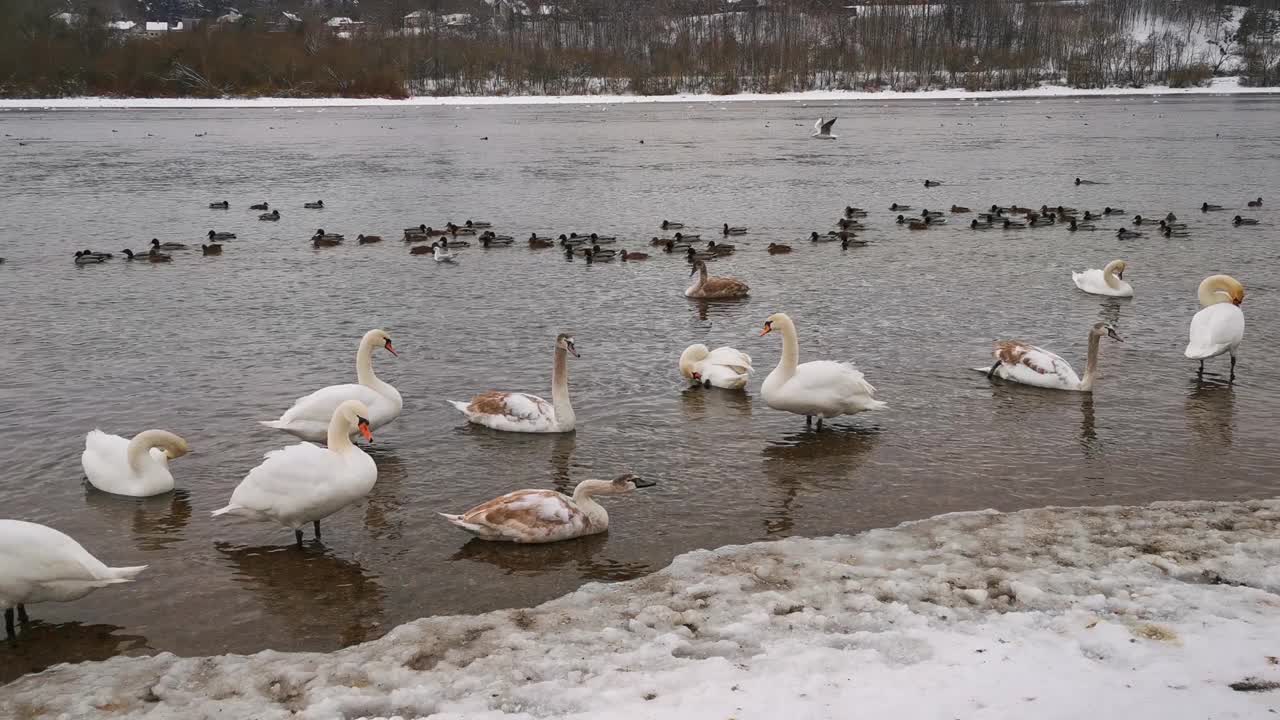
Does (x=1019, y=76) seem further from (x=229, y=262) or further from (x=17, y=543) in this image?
(x=17, y=543)

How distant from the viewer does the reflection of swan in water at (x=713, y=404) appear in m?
11.2

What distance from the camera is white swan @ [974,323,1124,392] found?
38.2ft

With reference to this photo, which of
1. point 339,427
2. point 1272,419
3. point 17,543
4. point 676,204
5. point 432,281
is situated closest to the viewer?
point 17,543

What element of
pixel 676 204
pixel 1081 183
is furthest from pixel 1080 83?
pixel 676 204

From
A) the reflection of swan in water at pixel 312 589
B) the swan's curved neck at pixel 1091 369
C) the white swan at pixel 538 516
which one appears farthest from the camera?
the swan's curved neck at pixel 1091 369

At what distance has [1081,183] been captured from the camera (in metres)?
33.8

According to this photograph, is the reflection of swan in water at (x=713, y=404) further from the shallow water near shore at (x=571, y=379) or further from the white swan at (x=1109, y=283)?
the white swan at (x=1109, y=283)

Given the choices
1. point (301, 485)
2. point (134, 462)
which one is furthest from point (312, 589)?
point (134, 462)

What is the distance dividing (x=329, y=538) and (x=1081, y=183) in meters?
31.1

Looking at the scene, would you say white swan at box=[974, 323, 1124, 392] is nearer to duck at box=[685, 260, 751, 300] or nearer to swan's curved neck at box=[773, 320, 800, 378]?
swan's curved neck at box=[773, 320, 800, 378]

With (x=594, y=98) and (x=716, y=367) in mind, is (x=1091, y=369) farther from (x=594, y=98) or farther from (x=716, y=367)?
(x=594, y=98)

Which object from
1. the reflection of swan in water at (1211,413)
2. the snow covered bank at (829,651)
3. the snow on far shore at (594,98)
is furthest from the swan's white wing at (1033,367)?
the snow on far shore at (594,98)

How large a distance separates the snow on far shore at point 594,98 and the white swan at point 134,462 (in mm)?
90301

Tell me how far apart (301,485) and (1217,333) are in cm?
985
